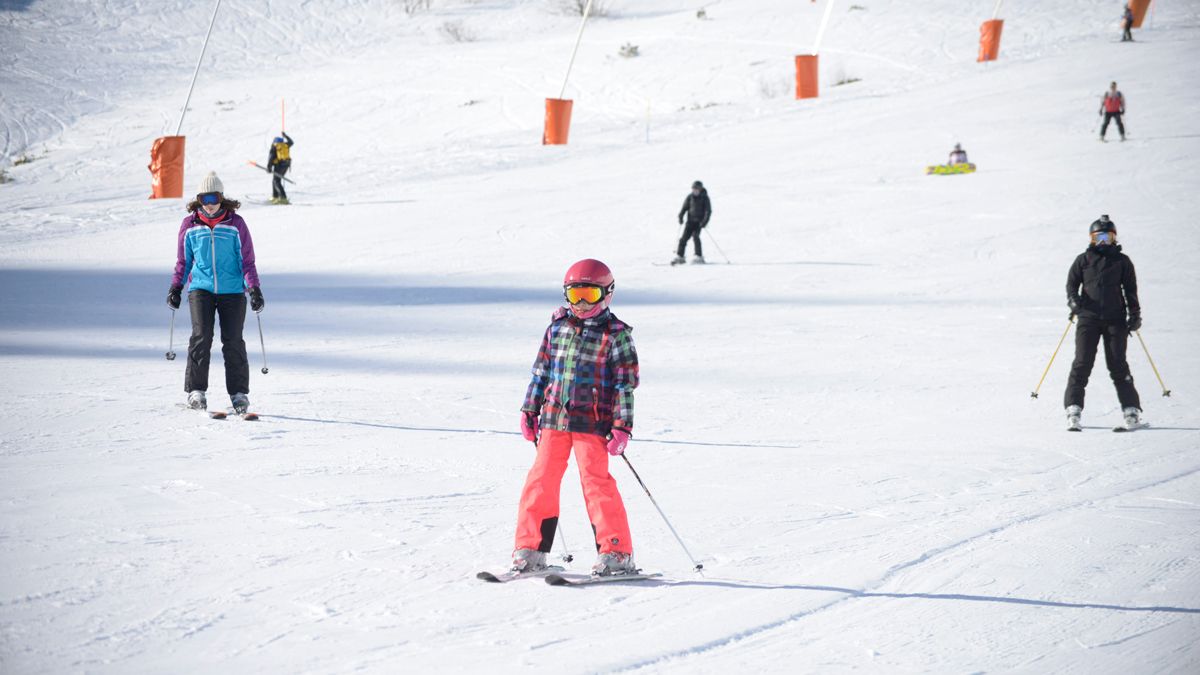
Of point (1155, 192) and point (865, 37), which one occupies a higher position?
point (865, 37)

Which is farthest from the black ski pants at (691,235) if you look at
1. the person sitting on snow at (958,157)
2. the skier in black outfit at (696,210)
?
the person sitting on snow at (958,157)

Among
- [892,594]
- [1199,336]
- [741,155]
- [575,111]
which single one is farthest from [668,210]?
[892,594]

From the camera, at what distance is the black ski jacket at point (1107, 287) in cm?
932

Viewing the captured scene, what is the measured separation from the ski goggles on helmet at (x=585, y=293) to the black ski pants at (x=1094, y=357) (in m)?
5.73

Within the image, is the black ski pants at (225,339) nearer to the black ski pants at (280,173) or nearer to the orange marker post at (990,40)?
the black ski pants at (280,173)

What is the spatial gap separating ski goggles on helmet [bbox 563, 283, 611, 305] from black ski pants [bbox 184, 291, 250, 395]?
427 cm

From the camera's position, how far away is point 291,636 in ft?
14.5

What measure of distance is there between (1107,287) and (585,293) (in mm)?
5870

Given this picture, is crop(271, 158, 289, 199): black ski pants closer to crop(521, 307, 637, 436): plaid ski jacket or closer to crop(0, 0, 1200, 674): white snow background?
crop(0, 0, 1200, 674): white snow background

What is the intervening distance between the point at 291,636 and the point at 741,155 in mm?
23776

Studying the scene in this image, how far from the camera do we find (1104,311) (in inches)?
369

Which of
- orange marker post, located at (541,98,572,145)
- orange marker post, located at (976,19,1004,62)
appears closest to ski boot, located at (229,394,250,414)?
orange marker post, located at (541,98,572,145)

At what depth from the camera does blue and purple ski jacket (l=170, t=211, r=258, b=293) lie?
8617mm

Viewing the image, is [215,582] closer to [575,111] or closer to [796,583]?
[796,583]
